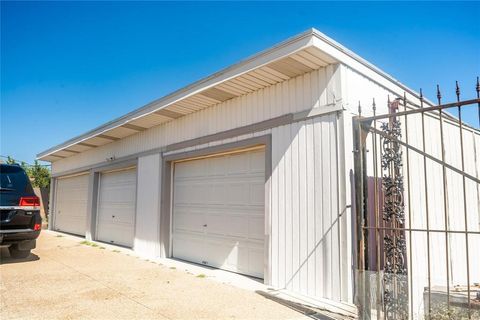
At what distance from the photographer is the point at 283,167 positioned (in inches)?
218

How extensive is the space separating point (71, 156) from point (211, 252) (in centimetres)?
1024

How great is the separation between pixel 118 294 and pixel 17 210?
312cm

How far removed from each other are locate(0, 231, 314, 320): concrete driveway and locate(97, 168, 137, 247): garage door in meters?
2.67

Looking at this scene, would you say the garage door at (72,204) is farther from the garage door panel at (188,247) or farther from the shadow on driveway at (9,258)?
the garage door panel at (188,247)

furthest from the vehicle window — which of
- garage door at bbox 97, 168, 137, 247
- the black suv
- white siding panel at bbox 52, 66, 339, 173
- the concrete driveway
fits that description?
garage door at bbox 97, 168, 137, 247

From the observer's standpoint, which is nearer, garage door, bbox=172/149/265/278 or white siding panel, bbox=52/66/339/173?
white siding panel, bbox=52/66/339/173

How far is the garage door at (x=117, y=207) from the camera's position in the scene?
10102mm

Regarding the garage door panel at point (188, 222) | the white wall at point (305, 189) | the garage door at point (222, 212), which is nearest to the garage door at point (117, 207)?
the garage door panel at point (188, 222)

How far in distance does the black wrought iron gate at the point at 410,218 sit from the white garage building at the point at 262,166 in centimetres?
44

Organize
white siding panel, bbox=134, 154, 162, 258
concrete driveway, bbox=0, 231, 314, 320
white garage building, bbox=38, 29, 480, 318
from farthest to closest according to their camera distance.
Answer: white siding panel, bbox=134, 154, 162, 258 → white garage building, bbox=38, 29, 480, 318 → concrete driveway, bbox=0, 231, 314, 320

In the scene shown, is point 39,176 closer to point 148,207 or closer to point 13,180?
point 148,207

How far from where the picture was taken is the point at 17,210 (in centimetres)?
655

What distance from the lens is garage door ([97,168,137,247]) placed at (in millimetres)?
10102

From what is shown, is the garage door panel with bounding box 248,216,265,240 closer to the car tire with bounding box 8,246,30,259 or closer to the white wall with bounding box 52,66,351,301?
the white wall with bounding box 52,66,351,301
